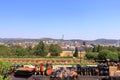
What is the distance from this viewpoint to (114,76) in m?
14.2

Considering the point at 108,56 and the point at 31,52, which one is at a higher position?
the point at 108,56

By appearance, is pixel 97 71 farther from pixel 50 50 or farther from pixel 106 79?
pixel 50 50

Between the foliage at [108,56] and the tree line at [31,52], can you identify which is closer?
the foliage at [108,56]

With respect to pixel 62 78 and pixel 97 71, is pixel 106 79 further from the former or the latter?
pixel 62 78

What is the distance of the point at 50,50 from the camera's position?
3068 inches

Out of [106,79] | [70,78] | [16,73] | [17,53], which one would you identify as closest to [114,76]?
[106,79]

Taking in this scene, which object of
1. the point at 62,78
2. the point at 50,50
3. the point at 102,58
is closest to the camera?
the point at 62,78

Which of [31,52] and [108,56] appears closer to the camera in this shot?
[108,56]

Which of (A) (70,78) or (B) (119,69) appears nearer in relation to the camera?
(A) (70,78)

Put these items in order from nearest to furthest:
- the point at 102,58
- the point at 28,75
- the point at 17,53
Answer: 1. the point at 28,75
2. the point at 102,58
3. the point at 17,53

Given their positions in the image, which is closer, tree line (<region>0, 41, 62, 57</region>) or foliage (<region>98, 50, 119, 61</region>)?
foliage (<region>98, 50, 119, 61</region>)

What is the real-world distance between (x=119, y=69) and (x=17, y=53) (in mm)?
55448

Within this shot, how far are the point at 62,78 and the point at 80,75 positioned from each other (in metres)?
1.98

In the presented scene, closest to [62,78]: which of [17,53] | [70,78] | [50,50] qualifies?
[70,78]
